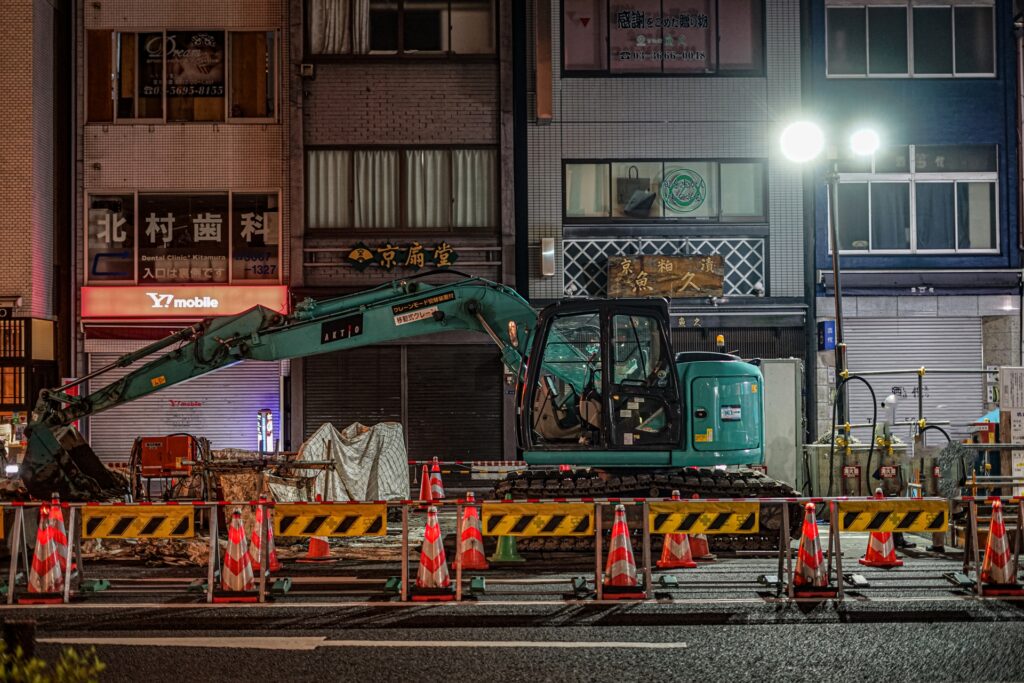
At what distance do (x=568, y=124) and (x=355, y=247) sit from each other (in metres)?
5.12

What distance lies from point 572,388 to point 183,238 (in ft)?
40.3

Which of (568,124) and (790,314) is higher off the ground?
(568,124)

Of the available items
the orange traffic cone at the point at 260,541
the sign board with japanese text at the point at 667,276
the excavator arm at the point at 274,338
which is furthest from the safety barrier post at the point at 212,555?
the sign board with japanese text at the point at 667,276

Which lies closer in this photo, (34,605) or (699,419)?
(34,605)

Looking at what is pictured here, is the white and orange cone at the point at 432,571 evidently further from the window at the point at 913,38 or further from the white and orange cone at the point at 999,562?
the window at the point at 913,38

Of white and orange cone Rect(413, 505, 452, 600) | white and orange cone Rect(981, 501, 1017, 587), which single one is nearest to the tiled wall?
white and orange cone Rect(981, 501, 1017, 587)

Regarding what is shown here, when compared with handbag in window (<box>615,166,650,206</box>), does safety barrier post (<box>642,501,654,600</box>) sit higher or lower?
lower

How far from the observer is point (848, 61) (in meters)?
22.8

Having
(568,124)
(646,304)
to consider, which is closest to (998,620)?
(646,304)

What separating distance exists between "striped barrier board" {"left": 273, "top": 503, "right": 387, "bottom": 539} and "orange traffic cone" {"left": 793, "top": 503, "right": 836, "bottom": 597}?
13.4ft

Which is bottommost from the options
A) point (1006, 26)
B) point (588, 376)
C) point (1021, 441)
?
point (1021, 441)

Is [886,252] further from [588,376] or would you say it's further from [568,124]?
[588,376]

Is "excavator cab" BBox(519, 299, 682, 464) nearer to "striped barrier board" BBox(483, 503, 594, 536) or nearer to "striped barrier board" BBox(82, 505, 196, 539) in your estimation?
"striped barrier board" BBox(483, 503, 594, 536)

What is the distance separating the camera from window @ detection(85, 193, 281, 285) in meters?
22.3
